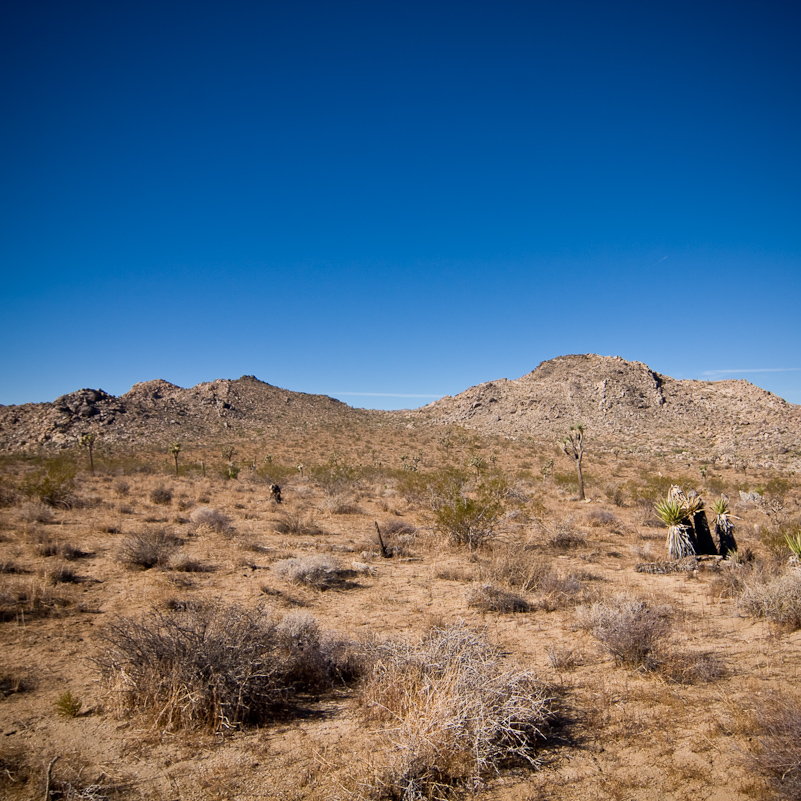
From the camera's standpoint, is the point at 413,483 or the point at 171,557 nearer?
the point at 171,557

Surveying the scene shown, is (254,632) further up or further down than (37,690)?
further up

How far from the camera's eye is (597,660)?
6.46 meters

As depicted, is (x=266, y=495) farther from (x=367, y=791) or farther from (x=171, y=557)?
(x=367, y=791)

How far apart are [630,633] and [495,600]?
2735 millimetres

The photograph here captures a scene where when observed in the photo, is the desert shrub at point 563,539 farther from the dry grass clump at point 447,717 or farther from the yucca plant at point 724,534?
the dry grass clump at point 447,717

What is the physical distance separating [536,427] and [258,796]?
6364 centimetres

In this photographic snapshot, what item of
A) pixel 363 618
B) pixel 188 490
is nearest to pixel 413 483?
pixel 188 490

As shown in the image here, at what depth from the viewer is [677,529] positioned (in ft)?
39.0

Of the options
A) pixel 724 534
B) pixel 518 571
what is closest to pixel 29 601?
pixel 518 571

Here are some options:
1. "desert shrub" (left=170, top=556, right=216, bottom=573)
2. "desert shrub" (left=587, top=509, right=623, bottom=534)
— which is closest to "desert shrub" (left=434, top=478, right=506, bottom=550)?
"desert shrub" (left=587, top=509, right=623, bottom=534)

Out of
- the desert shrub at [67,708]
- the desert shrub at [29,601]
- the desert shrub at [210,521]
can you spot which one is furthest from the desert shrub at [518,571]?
the desert shrub at [210,521]

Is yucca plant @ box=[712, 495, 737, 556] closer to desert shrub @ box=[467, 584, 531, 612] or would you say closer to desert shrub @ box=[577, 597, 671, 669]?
desert shrub @ box=[577, 597, 671, 669]

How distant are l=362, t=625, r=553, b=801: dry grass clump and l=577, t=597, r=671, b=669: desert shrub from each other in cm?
163

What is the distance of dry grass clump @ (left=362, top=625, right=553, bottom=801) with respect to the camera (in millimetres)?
3902
